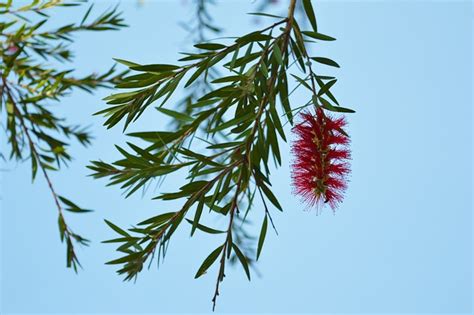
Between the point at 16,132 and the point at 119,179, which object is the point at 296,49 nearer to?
the point at 119,179

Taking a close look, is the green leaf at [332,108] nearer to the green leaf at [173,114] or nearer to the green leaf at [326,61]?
the green leaf at [326,61]

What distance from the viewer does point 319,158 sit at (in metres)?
0.76

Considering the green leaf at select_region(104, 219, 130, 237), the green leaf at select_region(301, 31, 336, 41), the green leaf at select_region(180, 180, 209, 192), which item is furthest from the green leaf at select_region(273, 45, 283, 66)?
the green leaf at select_region(104, 219, 130, 237)

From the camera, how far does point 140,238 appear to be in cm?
81

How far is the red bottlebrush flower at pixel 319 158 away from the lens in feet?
2.49

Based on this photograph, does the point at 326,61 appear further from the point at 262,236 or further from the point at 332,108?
the point at 262,236

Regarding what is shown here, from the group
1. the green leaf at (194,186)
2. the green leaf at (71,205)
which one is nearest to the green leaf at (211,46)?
the green leaf at (194,186)

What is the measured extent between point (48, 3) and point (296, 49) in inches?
24.4

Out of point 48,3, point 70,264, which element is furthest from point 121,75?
point 70,264

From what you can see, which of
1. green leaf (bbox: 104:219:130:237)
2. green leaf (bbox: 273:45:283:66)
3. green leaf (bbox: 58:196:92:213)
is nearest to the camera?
green leaf (bbox: 273:45:283:66)

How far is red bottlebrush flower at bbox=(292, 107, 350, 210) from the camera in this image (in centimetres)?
76

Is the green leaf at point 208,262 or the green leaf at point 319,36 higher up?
the green leaf at point 319,36

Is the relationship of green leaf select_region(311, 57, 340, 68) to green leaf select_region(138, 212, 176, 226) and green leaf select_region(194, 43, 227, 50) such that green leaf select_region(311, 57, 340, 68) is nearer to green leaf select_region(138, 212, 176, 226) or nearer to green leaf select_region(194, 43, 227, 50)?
green leaf select_region(194, 43, 227, 50)

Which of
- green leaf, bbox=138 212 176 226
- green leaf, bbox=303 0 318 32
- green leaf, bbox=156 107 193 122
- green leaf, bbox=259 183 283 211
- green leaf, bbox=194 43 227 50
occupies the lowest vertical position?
green leaf, bbox=138 212 176 226
